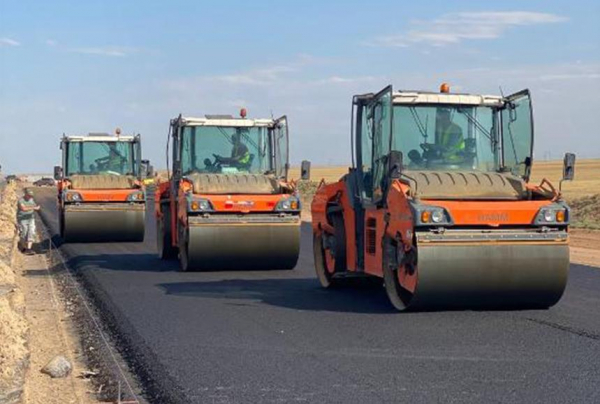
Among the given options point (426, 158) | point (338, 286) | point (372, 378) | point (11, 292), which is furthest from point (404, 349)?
point (11, 292)

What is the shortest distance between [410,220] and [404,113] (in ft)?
6.06

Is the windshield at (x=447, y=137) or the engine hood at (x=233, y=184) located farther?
the engine hood at (x=233, y=184)

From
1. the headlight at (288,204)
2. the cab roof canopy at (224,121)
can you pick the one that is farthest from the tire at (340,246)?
the cab roof canopy at (224,121)

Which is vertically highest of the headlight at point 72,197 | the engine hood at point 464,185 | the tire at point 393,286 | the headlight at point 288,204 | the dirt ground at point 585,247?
the engine hood at point 464,185

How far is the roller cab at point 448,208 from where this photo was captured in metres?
8.69

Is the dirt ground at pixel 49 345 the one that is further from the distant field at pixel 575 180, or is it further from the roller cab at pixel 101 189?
the distant field at pixel 575 180

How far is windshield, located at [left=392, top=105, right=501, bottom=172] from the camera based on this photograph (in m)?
10.1

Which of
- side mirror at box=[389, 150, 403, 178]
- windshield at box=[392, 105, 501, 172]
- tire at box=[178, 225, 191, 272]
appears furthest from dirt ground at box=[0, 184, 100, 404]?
windshield at box=[392, 105, 501, 172]

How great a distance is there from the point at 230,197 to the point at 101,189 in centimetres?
710

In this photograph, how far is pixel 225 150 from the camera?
14.9m

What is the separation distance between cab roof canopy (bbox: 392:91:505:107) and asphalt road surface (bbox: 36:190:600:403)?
2.22m

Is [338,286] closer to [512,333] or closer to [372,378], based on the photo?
[512,333]

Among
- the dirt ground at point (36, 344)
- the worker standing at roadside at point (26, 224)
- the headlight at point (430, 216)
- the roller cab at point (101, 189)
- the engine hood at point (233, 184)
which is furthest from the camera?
the roller cab at point (101, 189)

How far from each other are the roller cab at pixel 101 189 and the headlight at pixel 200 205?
20.8 ft
